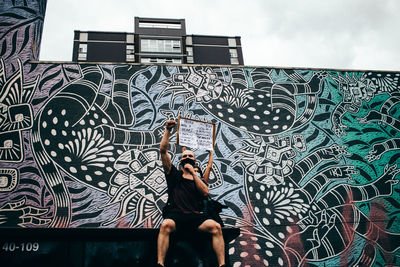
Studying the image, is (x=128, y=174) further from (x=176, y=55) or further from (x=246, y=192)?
(x=176, y=55)

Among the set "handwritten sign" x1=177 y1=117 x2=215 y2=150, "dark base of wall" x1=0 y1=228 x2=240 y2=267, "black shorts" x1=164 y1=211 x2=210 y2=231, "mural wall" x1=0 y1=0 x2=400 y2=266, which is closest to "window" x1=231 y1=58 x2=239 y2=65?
"mural wall" x1=0 y1=0 x2=400 y2=266

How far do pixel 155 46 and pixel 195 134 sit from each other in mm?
21728

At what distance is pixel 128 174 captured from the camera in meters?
6.94

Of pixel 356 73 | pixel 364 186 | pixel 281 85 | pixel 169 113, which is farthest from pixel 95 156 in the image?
pixel 356 73

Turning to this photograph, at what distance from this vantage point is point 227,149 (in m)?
7.46

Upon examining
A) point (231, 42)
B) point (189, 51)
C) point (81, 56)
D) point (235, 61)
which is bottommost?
point (235, 61)

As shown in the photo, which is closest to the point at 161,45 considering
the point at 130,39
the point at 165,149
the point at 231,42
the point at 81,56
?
the point at 130,39

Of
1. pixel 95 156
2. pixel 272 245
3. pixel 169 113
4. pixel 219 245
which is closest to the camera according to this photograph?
pixel 219 245

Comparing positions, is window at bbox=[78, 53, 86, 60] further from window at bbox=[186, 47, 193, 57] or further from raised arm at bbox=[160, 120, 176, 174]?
raised arm at bbox=[160, 120, 176, 174]

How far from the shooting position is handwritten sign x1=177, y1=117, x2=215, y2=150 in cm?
502

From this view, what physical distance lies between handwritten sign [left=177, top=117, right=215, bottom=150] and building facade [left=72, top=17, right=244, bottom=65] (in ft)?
66.3

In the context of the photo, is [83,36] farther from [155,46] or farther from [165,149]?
[165,149]

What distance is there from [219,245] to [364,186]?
4.49 meters

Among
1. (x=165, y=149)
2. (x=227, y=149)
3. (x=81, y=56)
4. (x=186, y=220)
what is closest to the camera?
(x=186, y=220)
